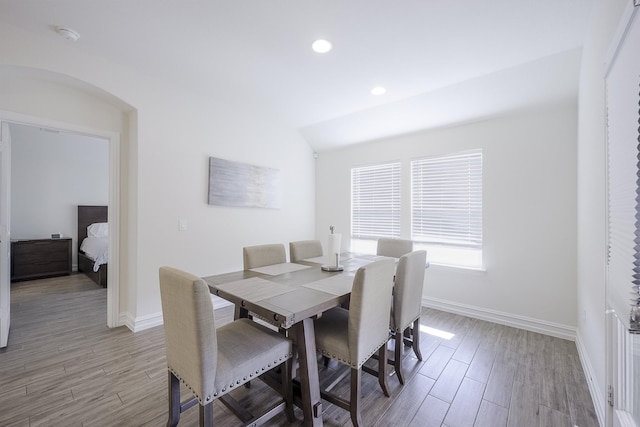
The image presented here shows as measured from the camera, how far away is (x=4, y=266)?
2.42 metres

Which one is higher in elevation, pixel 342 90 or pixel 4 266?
pixel 342 90

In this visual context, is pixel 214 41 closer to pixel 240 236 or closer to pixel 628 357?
pixel 240 236

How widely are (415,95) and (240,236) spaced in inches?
113

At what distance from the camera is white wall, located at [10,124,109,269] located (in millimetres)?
4965

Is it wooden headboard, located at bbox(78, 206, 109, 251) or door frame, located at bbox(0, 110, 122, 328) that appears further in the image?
wooden headboard, located at bbox(78, 206, 109, 251)

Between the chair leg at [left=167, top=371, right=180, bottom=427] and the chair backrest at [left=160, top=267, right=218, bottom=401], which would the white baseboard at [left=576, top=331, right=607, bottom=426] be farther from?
the chair leg at [left=167, top=371, right=180, bottom=427]

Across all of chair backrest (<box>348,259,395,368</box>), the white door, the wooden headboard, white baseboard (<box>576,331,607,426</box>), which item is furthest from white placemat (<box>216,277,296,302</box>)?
the wooden headboard

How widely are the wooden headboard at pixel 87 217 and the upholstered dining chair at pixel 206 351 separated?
5824mm

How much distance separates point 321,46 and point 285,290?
2.02 meters

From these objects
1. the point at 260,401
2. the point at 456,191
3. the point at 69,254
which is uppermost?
the point at 456,191

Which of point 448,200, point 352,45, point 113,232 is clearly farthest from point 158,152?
point 448,200

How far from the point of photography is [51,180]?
17.4 ft

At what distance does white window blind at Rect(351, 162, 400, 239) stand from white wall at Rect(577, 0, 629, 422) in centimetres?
202

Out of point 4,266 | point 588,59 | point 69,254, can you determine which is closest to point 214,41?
point 4,266
